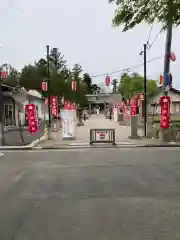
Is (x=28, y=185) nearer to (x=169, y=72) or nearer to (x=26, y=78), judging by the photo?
(x=169, y=72)

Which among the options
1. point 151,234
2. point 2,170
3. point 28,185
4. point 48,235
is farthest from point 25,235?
point 2,170

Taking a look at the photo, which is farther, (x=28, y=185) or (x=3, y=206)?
(x=28, y=185)

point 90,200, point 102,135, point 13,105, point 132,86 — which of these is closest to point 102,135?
point 102,135

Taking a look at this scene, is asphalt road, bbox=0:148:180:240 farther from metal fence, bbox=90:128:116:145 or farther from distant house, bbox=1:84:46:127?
distant house, bbox=1:84:46:127

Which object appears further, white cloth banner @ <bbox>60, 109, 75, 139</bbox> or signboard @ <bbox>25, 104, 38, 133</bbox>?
white cloth banner @ <bbox>60, 109, 75, 139</bbox>

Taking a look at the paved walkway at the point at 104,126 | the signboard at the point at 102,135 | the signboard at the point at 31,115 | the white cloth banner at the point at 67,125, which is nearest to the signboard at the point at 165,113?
the paved walkway at the point at 104,126

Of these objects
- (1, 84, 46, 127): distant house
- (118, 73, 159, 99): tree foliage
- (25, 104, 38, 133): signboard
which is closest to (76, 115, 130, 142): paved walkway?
(25, 104, 38, 133): signboard

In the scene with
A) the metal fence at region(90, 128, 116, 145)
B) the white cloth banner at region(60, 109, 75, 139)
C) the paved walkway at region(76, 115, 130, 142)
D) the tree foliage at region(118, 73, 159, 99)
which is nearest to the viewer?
the metal fence at region(90, 128, 116, 145)

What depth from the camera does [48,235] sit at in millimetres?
5422

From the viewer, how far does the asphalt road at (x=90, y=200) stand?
562 centimetres

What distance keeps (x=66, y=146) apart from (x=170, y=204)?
1293cm

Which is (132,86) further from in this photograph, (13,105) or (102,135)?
(102,135)

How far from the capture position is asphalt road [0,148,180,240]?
5.62 m

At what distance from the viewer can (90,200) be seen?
7602 millimetres
